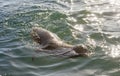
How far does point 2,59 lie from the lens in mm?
6617

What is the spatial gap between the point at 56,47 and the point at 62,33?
149 cm

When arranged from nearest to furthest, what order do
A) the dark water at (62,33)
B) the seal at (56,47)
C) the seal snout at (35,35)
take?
the seal at (56,47) < the dark water at (62,33) < the seal snout at (35,35)

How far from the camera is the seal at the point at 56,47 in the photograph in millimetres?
5945

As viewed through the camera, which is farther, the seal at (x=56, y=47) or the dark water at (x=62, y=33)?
the dark water at (x=62, y=33)

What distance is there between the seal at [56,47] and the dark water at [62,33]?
0.60ft

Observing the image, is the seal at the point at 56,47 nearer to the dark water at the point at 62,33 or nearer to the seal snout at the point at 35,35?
the seal snout at the point at 35,35

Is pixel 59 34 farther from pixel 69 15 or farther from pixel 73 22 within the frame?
pixel 69 15

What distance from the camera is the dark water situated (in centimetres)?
605

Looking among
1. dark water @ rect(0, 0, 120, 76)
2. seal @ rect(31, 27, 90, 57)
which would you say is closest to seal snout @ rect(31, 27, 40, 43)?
seal @ rect(31, 27, 90, 57)

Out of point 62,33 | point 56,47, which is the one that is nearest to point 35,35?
point 62,33

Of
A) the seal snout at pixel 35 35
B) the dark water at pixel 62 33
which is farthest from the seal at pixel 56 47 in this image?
the dark water at pixel 62 33

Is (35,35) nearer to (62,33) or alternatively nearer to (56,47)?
(62,33)

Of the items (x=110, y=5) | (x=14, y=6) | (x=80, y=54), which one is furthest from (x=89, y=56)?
(x=14, y=6)

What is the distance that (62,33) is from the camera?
7.71m
